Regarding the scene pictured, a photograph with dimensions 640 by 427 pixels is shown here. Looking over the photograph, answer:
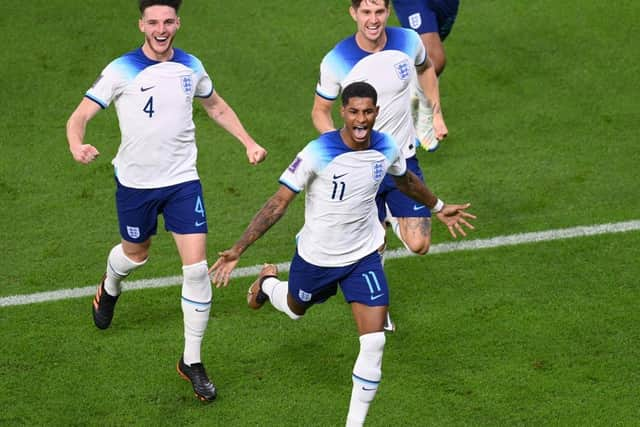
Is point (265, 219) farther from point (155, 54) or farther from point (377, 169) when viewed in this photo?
point (155, 54)

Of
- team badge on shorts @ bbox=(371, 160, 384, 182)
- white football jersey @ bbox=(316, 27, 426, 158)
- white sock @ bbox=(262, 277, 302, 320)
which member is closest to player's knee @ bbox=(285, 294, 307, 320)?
white sock @ bbox=(262, 277, 302, 320)

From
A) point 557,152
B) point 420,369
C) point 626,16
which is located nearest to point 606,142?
point 557,152

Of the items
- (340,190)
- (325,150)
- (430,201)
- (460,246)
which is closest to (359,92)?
(325,150)

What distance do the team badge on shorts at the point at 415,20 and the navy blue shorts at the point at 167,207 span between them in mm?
4160

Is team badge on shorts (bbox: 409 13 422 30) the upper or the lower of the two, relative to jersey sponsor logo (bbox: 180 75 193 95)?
lower

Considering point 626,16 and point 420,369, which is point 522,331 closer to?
point 420,369

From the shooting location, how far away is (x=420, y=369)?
31.7 feet

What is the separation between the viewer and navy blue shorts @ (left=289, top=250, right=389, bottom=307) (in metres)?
8.73

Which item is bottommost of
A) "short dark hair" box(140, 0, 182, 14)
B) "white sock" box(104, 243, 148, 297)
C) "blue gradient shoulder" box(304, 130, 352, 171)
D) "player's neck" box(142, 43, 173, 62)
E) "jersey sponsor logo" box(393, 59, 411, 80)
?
"white sock" box(104, 243, 148, 297)

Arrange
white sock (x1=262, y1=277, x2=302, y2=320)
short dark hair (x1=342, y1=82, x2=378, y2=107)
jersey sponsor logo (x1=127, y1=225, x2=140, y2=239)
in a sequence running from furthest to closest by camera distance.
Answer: jersey sponsor logo (x1=127, y1=225, x2=140, y2=239)
white sock (x1=262, y1=277, x2=302, y2=320)
short dark hair (x1=342, y1=82, x2=378, y2=107)

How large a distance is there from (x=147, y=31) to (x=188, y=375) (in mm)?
2509

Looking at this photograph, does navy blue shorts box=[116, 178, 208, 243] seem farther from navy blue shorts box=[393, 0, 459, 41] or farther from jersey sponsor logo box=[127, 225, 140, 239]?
navy blue shorts box=[393, 0, 459, 41]

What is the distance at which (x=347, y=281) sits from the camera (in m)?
8.86

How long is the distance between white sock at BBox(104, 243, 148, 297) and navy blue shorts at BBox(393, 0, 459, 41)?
4.35 meters
